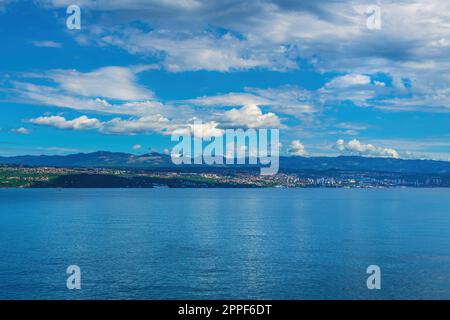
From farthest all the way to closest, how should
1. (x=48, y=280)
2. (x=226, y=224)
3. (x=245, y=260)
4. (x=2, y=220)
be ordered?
(x=2, y=220) → (x=226, y=224) → (x=245, y=260) → (x=48, y=280)

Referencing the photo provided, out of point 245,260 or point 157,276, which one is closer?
point 157,276

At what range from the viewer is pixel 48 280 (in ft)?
263

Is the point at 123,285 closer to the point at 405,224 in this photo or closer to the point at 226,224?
the point at 226,224

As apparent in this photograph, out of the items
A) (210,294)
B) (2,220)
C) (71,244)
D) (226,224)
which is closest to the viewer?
(210,294)

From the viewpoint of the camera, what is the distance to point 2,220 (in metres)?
184
